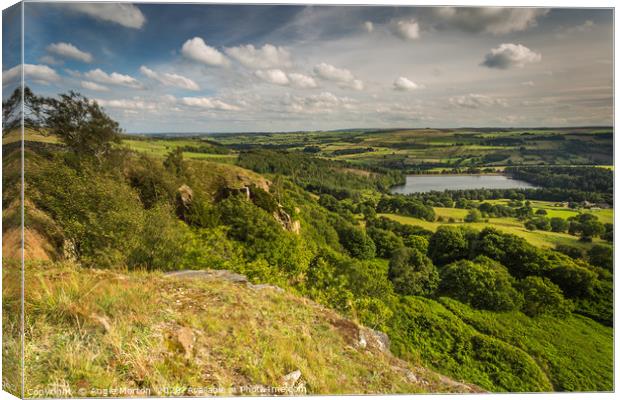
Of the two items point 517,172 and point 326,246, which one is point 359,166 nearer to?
point 326,246

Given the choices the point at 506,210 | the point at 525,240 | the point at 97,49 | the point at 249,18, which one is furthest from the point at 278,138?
the point at 525,240

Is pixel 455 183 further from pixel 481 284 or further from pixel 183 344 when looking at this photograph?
pixel 183 344

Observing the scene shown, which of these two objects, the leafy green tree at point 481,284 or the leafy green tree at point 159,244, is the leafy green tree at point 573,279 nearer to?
the leafy green tree at point 481,284

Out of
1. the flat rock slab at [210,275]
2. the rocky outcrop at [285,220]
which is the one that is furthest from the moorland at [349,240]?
the flat rock slab at [210,275]

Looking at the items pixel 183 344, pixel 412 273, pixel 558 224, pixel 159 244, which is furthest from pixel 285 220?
pixel 558 224

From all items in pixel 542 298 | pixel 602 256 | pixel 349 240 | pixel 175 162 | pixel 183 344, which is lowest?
pixel 542 298

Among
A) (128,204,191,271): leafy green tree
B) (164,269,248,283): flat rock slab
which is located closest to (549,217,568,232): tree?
(164,269,248,283): flat rock slab
